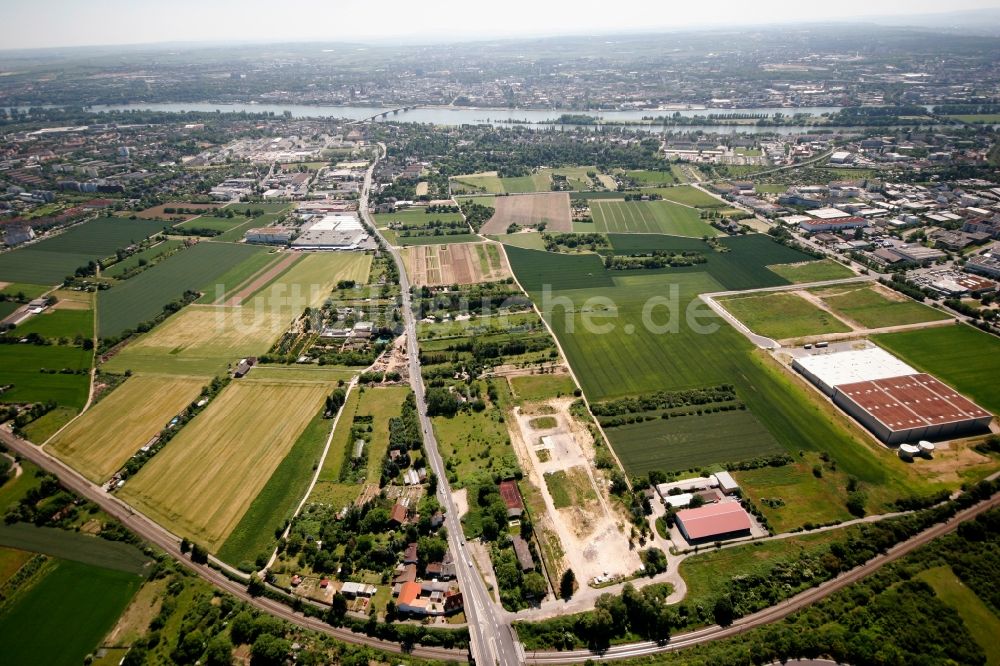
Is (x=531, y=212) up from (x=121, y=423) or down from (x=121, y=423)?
up

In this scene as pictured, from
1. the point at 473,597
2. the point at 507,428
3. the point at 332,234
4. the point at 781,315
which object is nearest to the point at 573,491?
the point at 507,428

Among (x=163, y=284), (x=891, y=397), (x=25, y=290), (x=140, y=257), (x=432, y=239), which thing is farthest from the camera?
(x=432, y=239)

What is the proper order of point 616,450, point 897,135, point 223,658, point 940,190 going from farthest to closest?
point 897,135, point 940,190, point 616,450, point 223,658

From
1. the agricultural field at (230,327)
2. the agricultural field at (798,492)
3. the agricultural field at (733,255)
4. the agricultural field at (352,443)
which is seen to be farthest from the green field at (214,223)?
the agricultural field at (798,492)

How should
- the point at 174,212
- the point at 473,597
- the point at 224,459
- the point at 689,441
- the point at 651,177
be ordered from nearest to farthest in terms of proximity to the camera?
the point at 473,597
the point at 224,459
the point at 689,441
the point at 174,212
the point at 651,177

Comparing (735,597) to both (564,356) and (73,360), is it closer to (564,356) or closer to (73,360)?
(564,356)

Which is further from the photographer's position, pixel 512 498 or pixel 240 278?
pixel 240 278

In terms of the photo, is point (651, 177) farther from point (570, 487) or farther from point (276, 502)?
point (276, 502)

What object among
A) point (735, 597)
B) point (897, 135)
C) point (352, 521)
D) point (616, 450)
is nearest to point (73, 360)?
point (352, 521)
